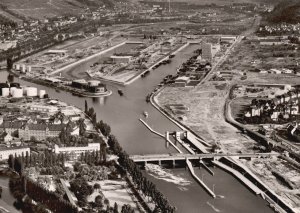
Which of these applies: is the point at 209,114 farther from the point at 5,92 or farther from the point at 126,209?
the point at 126,209

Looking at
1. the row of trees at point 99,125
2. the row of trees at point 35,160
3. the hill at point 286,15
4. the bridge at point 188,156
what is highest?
the hill at point 286,15

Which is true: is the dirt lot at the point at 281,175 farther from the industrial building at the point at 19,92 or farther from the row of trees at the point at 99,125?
the industrial building at the point at 19,92

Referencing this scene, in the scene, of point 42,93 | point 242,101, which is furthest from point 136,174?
point 42,93

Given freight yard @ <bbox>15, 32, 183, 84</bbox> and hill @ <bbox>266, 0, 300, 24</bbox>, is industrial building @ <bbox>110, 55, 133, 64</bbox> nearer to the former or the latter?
freight yard @ <bbox>15, 32, 183, 84</bbox>

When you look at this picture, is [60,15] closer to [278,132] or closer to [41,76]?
[41,76]

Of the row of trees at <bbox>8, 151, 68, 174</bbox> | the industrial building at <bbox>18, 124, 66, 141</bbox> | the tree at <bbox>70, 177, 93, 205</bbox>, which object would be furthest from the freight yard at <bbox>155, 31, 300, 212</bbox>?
the row of trees at <bbox>8, 151, 68, 174</bbox>

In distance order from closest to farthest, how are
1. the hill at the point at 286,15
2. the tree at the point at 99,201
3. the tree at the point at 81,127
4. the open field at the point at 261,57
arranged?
the tree at the point at 99,201 → the tree at the point at 81,127 → the open field at the point at 261,57 → the hill at the point at 286,15

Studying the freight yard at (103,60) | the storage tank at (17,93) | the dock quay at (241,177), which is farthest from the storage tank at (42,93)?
the dock quay at (241,177)

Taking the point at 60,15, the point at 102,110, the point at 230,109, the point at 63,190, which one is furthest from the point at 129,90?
the point at 60,15
